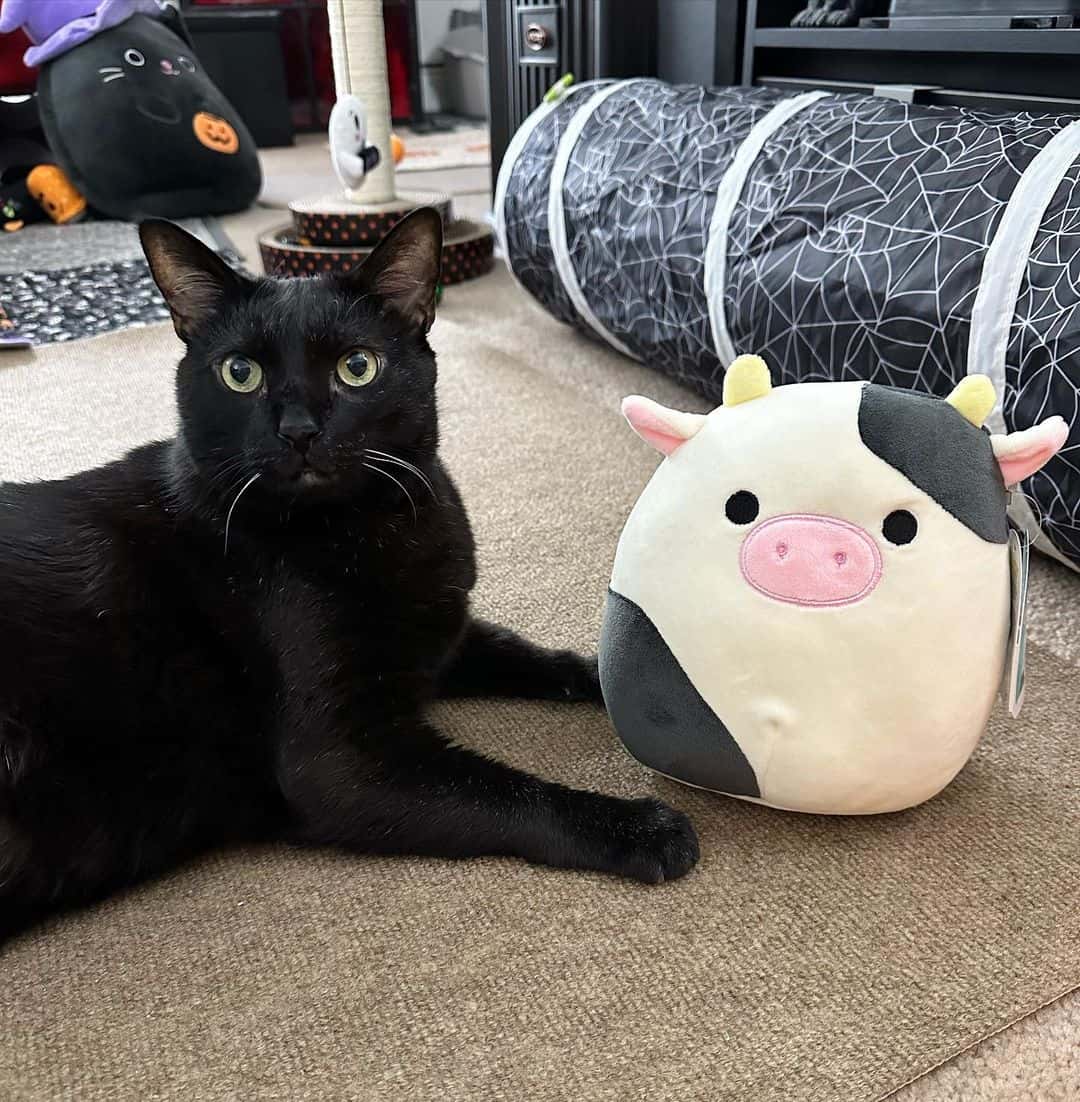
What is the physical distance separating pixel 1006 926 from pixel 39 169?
143 inches

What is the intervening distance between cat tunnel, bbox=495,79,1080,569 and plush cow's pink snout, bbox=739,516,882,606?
0.49 metres

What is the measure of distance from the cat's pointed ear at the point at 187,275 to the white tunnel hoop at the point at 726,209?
0.89m

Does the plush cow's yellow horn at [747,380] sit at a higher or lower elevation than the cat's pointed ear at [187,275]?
lower

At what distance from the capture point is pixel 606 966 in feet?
2.37

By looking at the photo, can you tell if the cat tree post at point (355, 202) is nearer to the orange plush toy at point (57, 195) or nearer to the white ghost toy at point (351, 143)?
the white ghost toy at point (351, 143)

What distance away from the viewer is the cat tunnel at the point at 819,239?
1.11m

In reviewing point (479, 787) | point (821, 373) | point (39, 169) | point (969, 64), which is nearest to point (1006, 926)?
point (479, 787)

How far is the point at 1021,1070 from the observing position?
25.8 inches

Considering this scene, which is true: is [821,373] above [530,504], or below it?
above

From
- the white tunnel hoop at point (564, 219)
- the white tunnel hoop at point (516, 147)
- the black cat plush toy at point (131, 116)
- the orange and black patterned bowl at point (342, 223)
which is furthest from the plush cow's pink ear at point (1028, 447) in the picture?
the black cat plush toy at point (131, 116)

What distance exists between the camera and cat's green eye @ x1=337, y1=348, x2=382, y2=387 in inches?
32.1

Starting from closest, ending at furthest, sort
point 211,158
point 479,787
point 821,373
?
1. point 479,787
2. point 821,373
3. point 211,158

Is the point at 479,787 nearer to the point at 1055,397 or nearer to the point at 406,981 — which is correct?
the point at 406,981

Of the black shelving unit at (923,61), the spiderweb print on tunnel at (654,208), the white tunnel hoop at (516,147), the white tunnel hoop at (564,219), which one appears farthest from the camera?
the white tunnel hoop at (516,147)
